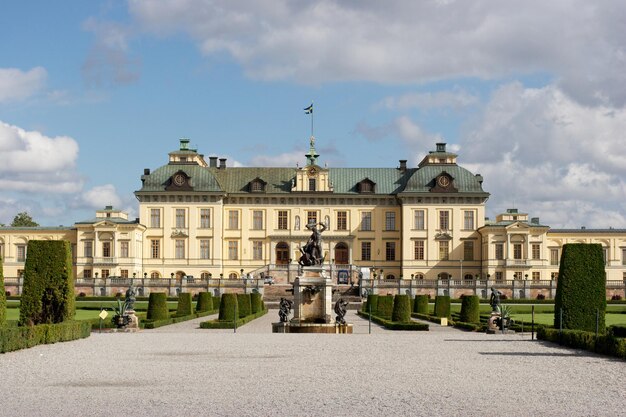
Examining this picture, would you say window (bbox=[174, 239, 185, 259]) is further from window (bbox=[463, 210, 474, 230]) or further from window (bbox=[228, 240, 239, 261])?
window (bbox=[463, 210, 474, 230])

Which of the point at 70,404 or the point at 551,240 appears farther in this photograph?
the point at 551,240

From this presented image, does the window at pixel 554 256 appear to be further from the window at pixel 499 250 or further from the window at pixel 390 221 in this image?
the window at pixel 390 221

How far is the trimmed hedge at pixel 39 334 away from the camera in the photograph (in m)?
19.1

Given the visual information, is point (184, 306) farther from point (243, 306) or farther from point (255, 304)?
point (255, 304)

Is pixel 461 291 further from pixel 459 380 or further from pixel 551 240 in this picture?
pixel 459 380

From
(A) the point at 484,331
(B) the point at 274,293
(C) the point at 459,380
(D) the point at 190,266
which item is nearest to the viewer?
(C) the point at 459,380

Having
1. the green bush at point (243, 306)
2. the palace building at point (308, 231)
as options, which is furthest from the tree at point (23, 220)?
the green bush at point (243, 306)

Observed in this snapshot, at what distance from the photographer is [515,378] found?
1515cm

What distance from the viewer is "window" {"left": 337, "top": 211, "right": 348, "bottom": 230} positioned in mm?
69688

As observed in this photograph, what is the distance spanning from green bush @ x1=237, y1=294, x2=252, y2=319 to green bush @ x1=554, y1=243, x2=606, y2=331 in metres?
16.2

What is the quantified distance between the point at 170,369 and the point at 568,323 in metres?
11.7

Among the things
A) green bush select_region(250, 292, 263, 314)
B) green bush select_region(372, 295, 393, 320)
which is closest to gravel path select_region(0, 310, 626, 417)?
green bush select_region(372, 295, 393, 320)

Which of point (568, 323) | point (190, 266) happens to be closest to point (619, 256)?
point (190, 266)

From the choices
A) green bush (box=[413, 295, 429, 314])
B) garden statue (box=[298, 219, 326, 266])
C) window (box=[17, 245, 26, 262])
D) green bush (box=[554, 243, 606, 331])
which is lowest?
green bush (box=[413, 295, 429, 314])
